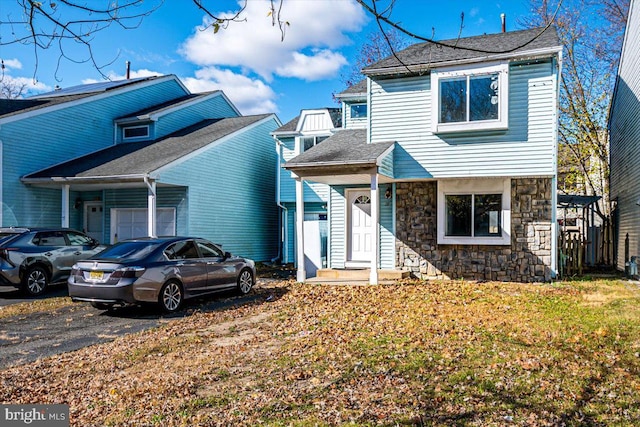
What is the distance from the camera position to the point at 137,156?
17.6m

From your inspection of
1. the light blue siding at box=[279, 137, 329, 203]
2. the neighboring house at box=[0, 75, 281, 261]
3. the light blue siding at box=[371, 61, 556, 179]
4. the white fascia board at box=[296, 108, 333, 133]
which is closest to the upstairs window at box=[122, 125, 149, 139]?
the neighboring house at box=[0, 75, 281, 261]

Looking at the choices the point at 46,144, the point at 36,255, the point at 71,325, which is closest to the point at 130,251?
the point at 71,325

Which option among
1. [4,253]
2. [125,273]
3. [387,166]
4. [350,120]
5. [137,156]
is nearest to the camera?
[125,273]

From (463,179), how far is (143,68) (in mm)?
10424

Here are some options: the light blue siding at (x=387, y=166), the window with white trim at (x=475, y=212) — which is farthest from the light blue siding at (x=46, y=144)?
the window with white trim at (x=475, y=212)

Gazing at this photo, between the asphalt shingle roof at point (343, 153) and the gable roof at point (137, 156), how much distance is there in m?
4.74

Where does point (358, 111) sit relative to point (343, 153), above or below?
above

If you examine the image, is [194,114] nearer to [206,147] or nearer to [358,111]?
[206,147]

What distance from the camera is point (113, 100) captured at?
20.4 metres

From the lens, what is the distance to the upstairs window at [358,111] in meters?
17.0

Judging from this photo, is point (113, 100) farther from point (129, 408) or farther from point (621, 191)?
point (621, 191)

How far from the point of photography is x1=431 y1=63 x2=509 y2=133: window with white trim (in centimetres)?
1280

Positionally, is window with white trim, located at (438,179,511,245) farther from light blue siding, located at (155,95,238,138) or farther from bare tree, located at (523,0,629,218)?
light blue siding, located at (155,95,238,138)

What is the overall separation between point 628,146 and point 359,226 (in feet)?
29.1
